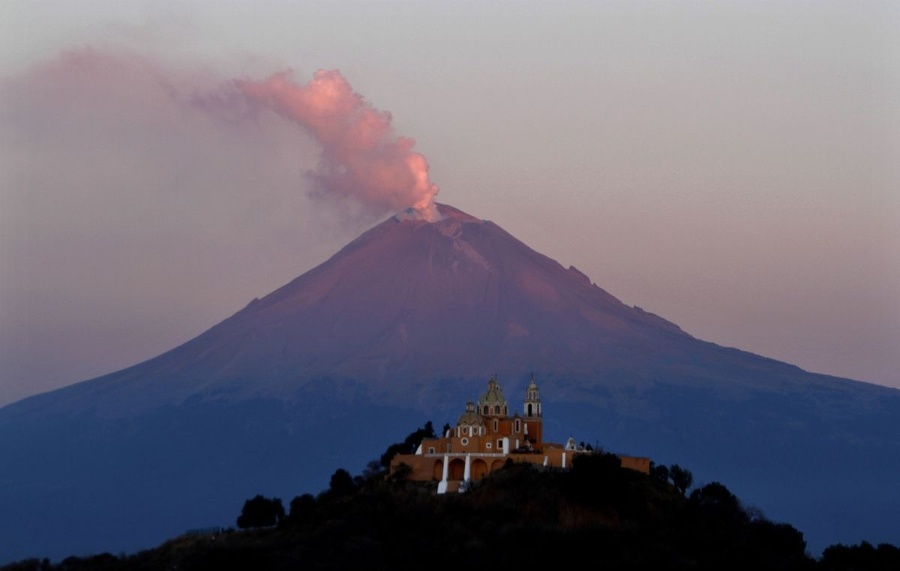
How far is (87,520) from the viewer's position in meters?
138

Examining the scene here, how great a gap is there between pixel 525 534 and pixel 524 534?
48 mm

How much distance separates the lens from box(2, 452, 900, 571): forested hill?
2416 inches

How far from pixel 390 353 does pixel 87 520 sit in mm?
26752

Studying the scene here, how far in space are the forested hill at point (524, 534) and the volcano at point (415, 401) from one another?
5772 centimetres

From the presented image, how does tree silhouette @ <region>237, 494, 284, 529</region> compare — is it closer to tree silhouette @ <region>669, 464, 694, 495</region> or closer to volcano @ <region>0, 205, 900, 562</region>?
tree silhouette @ <region>669, 464, 694, 495</region>

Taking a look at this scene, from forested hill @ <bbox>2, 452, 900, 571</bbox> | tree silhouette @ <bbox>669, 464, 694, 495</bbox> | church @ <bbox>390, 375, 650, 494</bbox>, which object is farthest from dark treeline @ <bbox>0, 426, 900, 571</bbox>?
tree silhouette @ <bbox>669, 464, 694, 495</bbox>

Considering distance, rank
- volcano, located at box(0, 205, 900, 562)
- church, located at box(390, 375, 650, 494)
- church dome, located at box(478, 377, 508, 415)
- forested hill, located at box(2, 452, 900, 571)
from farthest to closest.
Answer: volcano, located at box(0, 205, 900, 562), church dome, located at box(478, 377, 508, 415), church, located at box(390, 375, 650, 494), forested hill, located at box(2, 452, 900, 571)

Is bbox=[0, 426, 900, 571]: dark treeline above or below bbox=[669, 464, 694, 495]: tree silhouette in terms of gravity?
below

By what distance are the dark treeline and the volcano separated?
190 feet

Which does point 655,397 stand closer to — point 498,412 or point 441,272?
point 441,272

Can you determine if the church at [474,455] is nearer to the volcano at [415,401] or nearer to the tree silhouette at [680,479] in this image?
the tree silhouette at [680,479]

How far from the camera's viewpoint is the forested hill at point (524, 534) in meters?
61.4

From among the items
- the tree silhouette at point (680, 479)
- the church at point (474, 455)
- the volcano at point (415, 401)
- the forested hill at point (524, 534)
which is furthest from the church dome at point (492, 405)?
the volcano at point (415, 401)

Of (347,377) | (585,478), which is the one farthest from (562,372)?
(585,478)
